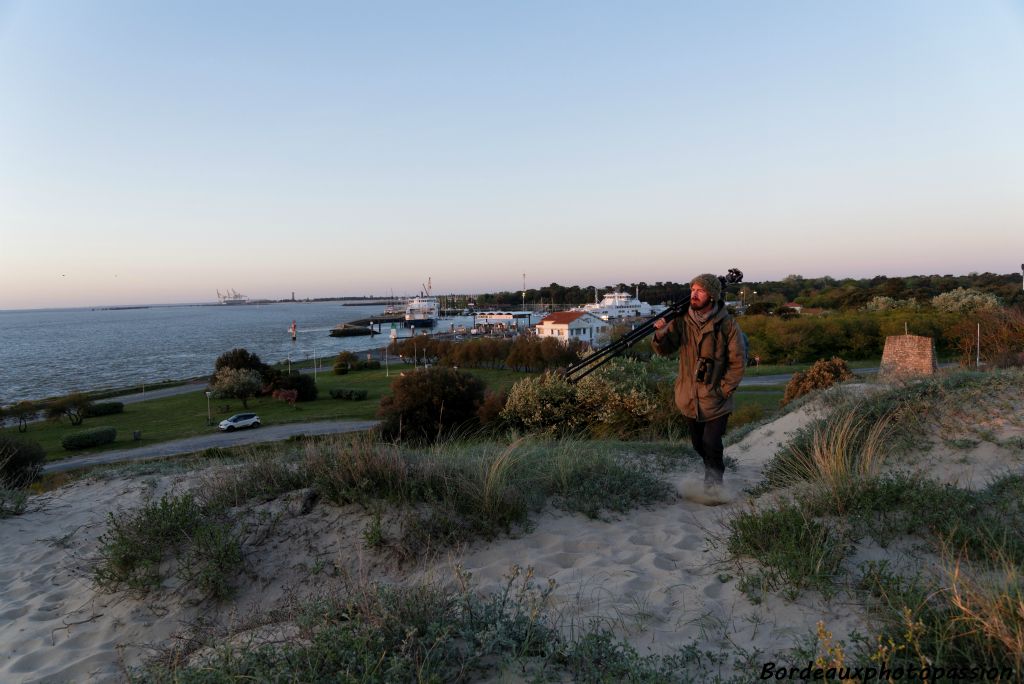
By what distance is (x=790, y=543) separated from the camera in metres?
3.13

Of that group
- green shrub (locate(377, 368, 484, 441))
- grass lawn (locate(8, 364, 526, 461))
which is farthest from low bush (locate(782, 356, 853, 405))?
grass lawn (locate(8, 364, 526, 461))

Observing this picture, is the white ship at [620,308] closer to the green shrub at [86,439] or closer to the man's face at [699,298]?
the green shrub at [86,439]

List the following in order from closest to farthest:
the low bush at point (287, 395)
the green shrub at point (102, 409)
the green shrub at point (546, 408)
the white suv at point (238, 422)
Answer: the green shrub at point (546, 408), the white suv at point (238, 422), the green shrub at point (102, 409), the low bush at point (287, 395)

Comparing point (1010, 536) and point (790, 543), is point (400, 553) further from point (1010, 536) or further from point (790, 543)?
point (1010, 536)

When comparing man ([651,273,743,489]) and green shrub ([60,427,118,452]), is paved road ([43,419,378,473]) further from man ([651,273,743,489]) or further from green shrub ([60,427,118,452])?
man ([651,273,743,489])

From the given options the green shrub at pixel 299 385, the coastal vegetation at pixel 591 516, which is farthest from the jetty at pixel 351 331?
the coastal vegetation at pixel 591 516

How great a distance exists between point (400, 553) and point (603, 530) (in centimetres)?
156

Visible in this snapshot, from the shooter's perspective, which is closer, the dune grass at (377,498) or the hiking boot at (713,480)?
the dune grass at (377,498)

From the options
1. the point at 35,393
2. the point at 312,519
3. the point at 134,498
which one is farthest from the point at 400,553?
the point at 35,393

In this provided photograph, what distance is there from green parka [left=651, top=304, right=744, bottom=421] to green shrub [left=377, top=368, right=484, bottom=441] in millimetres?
13741

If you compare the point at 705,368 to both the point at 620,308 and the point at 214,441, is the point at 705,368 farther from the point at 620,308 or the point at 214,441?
the point at 620,308

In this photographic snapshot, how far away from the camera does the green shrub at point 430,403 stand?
18562mm

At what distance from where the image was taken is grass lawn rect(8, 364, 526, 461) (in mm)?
27844

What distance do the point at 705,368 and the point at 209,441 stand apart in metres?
26.3
